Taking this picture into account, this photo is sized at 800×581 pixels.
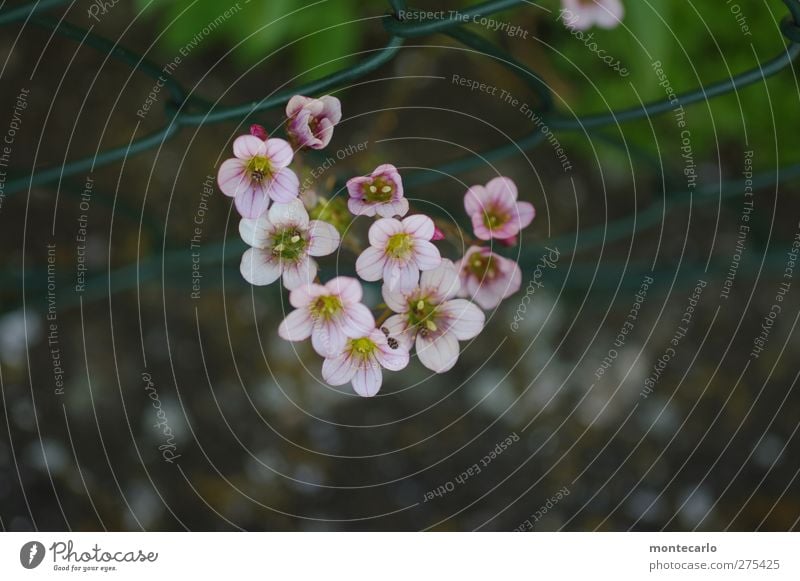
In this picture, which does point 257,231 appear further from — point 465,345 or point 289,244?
point 465,345

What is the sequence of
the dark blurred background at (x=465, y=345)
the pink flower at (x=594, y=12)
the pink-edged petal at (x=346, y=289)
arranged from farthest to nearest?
1. the dark blurred background at (x=465, y=345)
2. the pink flower at (x=594, y=12)
3. the pink-edged petal at (x=346, y=289)

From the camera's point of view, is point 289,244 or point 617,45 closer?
point 289,244

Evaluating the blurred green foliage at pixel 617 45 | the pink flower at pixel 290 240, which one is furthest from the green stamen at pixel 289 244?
the blurred green foliage at pixel 617 45

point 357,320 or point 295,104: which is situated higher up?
point 295,104

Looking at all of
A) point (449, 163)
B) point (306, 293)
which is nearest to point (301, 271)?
point (306, 293)

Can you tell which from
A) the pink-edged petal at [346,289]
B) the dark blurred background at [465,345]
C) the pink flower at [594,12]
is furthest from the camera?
the dark blurred background at [465,345]

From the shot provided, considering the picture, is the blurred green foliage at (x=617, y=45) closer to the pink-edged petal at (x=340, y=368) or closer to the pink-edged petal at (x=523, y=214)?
the pink-edged petal at (x=523, y=214)
